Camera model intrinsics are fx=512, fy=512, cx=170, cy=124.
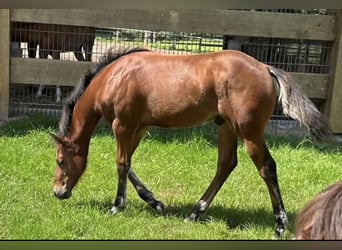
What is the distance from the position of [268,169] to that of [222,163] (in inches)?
11.7

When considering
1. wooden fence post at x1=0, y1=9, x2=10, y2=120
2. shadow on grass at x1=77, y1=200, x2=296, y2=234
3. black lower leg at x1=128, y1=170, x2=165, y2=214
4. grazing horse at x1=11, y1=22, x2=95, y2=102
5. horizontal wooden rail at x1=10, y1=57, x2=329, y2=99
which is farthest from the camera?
grazing horse at x1=11, y1=22, x2=95, y2=102

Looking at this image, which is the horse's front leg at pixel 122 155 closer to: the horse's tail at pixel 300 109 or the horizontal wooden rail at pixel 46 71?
the horse's tail at pixel 300 109

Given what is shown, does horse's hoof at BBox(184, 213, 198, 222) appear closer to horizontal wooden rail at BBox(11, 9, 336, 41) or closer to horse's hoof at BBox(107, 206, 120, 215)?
horse's hoof at BBox(107, 206, 120, 215)

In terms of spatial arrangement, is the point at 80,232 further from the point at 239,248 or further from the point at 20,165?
the point at 239,248

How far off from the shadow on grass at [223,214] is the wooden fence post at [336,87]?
1905 millimetres

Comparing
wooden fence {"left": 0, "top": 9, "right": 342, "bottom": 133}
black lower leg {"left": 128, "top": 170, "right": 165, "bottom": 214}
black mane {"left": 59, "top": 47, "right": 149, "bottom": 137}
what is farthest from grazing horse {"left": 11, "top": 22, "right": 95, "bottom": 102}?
black lower leg {"left": 128, "top": 170, "right": 165, "bottom": 214}

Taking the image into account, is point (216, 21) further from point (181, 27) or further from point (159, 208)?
point (159, 208)

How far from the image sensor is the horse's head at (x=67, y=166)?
2.56 meters

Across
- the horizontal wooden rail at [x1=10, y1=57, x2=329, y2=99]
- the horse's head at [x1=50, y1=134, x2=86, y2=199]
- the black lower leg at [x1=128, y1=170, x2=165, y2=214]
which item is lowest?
the black lower leg at [x1=128, y1=170, x2=165, y2=214]

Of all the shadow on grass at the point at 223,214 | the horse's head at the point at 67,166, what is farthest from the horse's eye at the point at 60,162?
the shadow on grass at the point at 223,214

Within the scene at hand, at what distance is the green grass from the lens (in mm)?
2289

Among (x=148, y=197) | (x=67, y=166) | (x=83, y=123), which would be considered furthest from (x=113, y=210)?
(x=83, y=123)
